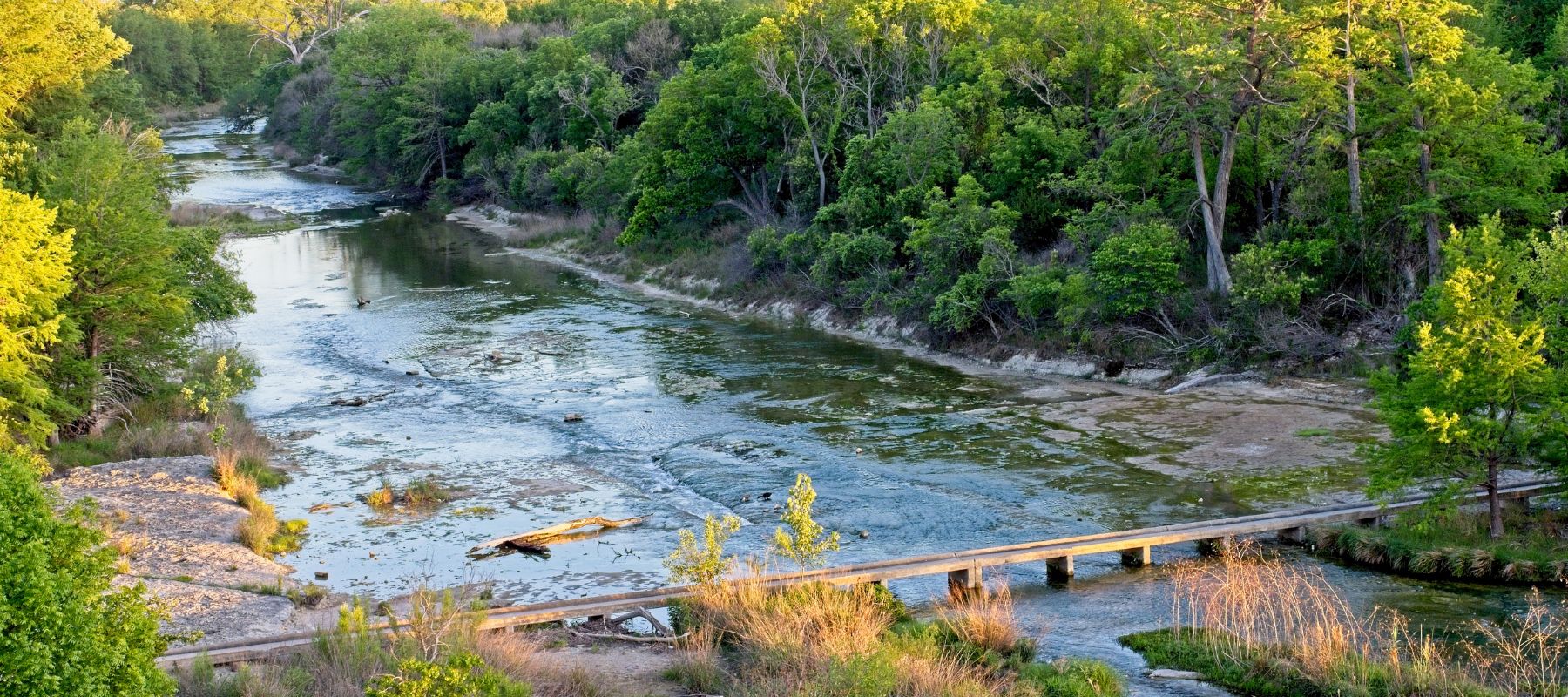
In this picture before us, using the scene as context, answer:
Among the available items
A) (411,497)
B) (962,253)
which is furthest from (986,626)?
(962,253)

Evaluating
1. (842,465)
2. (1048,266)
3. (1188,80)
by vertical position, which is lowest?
(842,465)

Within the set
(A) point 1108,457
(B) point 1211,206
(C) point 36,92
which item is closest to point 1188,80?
(B) point 1211,206

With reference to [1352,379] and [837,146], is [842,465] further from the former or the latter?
[837,146]

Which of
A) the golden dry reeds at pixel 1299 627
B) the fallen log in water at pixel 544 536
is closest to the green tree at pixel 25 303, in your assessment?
the fallen log in water at pixel 544 536

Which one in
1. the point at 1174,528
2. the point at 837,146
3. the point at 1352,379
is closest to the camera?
the point at 1174,528

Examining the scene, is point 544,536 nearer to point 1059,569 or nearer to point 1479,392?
point 1059,569

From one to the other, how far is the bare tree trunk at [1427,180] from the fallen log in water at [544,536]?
19.3 metres

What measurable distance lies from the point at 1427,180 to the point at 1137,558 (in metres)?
15.8

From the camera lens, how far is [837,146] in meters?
51.3

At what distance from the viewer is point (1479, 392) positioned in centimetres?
2036

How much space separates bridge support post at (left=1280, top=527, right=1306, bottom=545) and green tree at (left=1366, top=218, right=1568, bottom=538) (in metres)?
1.44

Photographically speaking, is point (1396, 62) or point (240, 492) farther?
point (1396, 62)

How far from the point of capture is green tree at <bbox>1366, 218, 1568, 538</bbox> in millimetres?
19984

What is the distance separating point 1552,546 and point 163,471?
76.4ft
